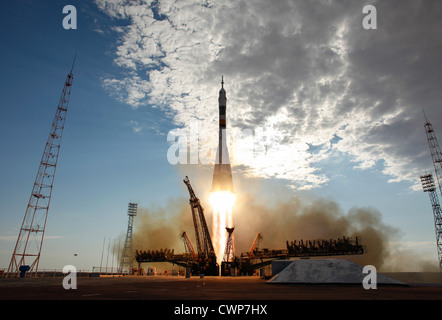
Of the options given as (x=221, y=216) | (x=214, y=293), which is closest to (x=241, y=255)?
(x=221, y=216)

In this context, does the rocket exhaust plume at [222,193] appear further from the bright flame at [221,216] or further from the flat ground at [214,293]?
the flat ground at [214,293]

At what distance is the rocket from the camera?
9681cm

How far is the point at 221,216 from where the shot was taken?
94.9 metres

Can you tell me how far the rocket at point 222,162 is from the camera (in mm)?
96812

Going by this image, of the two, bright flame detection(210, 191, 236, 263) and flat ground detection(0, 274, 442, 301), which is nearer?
flat ground detection(0, 274, 442, 301)

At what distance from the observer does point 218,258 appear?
98.3m

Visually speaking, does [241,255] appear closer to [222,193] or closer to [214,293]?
[222,193]

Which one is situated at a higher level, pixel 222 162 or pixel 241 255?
pixel 222 162

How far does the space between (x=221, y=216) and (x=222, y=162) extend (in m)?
18.8

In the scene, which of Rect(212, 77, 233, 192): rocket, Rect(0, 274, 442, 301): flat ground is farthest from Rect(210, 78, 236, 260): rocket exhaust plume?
Rect(0, 274, 442, 301): flat ground

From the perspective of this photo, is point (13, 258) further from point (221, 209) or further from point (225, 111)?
point (225, 111)

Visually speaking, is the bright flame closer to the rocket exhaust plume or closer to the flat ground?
the rocket exhaust plume
